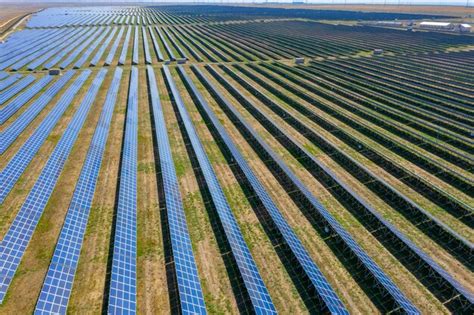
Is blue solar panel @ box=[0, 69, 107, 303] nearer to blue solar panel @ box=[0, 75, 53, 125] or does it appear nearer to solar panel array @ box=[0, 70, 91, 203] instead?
solar panel array @ box=[0, 70, 91, 203]

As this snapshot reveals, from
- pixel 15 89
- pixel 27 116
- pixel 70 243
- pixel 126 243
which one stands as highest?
pixel 70 243

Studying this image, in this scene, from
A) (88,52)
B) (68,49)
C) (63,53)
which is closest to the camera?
(63,53)

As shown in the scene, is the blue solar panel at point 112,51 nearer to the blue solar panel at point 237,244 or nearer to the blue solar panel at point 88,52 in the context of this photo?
the blue solar panel at point 88,52

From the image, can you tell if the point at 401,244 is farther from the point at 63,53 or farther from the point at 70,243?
the point at 63,53

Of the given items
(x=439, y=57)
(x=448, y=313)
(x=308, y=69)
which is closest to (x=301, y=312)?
(x=448, y=313)

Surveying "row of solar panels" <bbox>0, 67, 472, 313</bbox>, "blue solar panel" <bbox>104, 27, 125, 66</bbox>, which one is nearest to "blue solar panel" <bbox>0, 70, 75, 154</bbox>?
"row of solar panels" <bbox>0, 67, 472, 313</bbox>

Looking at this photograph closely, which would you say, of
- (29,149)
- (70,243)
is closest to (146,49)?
(29,149)

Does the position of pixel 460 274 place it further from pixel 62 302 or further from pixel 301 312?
pixel 62 302
